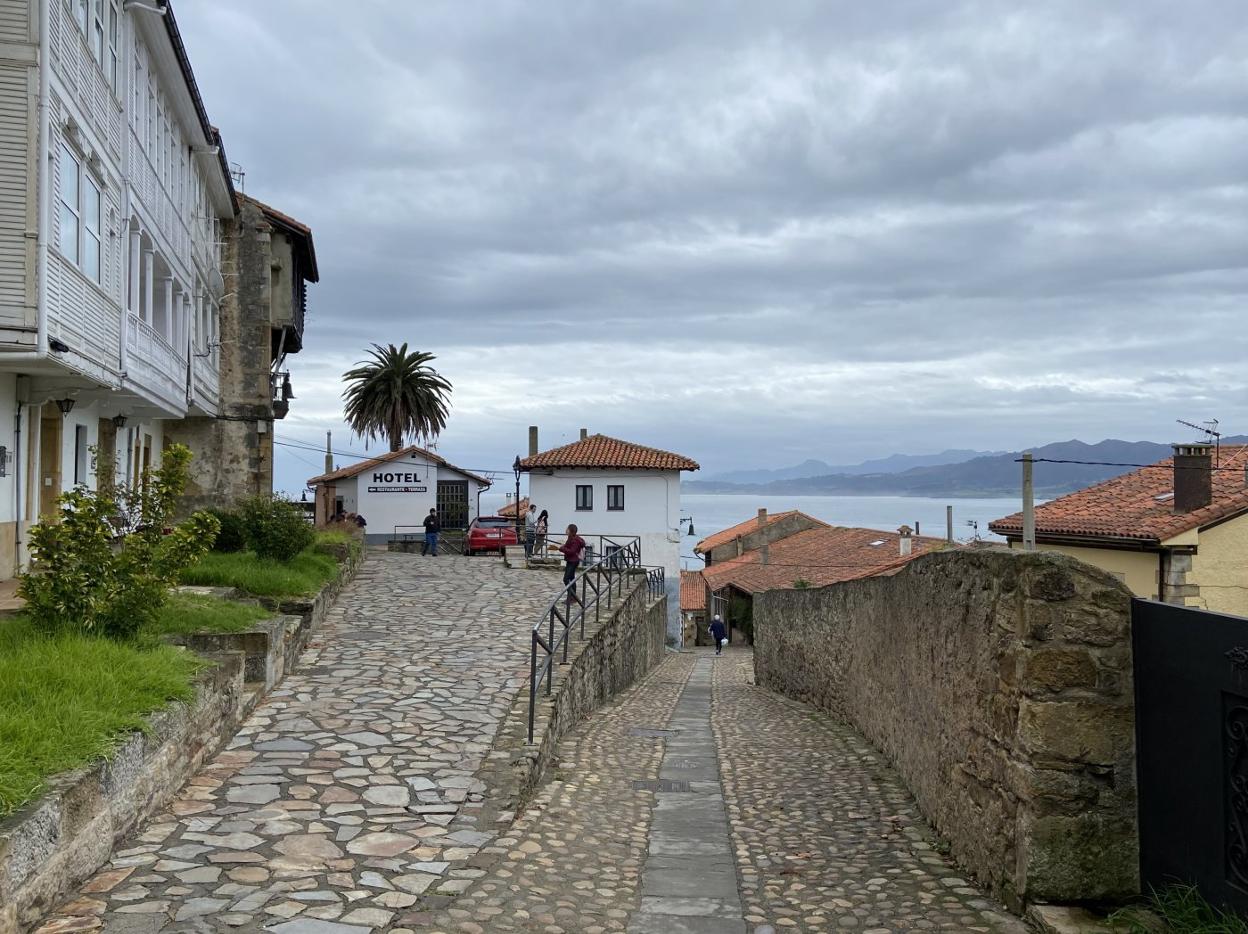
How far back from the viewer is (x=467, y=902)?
227 inches

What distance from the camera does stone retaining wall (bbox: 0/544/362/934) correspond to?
484 centimetres

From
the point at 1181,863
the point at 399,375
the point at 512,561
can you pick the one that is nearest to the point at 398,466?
the point at 399,375

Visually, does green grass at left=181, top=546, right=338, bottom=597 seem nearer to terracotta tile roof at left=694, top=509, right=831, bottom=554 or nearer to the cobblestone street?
the cobblestone street

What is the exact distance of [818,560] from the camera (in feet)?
175

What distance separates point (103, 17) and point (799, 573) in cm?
4163

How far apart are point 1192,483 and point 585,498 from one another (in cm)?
2919

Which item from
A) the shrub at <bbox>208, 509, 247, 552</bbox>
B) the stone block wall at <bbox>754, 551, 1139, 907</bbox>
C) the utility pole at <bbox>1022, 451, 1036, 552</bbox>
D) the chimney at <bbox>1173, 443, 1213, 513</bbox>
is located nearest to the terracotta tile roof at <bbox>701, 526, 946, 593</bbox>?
the utility pole at <bbox>1022, 451, 1036, 552</bbox>

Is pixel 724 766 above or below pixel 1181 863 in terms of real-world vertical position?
below

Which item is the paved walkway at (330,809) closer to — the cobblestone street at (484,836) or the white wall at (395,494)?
the cobblestone street at (484,836)

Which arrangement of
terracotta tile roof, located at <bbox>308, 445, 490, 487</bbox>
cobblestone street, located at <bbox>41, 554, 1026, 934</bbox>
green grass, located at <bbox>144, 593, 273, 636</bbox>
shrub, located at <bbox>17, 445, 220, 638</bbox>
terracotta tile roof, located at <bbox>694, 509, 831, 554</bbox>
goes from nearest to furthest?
cobblestone street, located at <bbox>41, 554, 1026, 934</bbox> < shrub, located at <bbox>17, 445, 220, 638</bbox> < green grass, located at <bbox>144, 593, 273, 636</bbox> < terracotta tile roof, located at <bbox>308, 445, 490, 487</bbox> < terracotta tile roof, located at <bbox>694, 509, 831, 554</bbox>

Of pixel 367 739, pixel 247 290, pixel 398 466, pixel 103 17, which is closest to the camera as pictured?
pixel 367 739

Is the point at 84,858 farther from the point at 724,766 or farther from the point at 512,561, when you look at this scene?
the point at 512,561

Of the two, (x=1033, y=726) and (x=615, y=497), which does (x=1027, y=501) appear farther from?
(x=615, y=497)

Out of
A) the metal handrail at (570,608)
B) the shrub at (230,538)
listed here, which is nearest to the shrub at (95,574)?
the metal handrail at (570,608)
